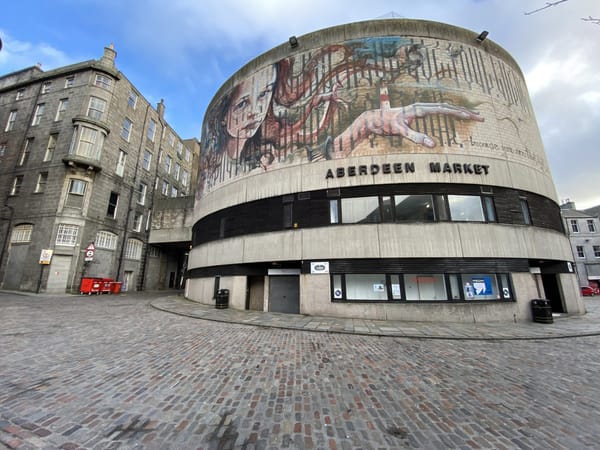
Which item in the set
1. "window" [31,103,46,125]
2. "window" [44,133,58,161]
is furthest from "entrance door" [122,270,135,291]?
"window" [31,103,46,125]

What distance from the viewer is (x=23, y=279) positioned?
2056 centimetres

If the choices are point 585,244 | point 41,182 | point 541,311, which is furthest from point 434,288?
point 585,244

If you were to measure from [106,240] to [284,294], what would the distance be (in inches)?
875

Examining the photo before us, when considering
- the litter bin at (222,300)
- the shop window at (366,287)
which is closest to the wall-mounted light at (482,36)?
the shop window at (366,287)

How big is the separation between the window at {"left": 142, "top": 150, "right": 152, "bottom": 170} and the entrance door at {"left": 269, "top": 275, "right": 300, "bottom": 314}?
85.7ft

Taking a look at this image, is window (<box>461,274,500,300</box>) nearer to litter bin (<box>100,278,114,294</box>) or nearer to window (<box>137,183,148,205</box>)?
litter bin (<box>100,278,114,294</box>)

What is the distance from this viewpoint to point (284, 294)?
49.1 feet

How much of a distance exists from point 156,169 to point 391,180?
31657mm

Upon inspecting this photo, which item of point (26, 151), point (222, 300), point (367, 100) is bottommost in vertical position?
point (222, 300)

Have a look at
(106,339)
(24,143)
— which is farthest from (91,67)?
(106,339)

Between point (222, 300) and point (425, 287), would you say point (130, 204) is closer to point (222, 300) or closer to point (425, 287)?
point (222, 300)

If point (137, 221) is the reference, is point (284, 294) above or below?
below

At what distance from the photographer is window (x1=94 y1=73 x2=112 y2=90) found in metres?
25.5

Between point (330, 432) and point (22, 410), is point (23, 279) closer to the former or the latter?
point (22, 410)
